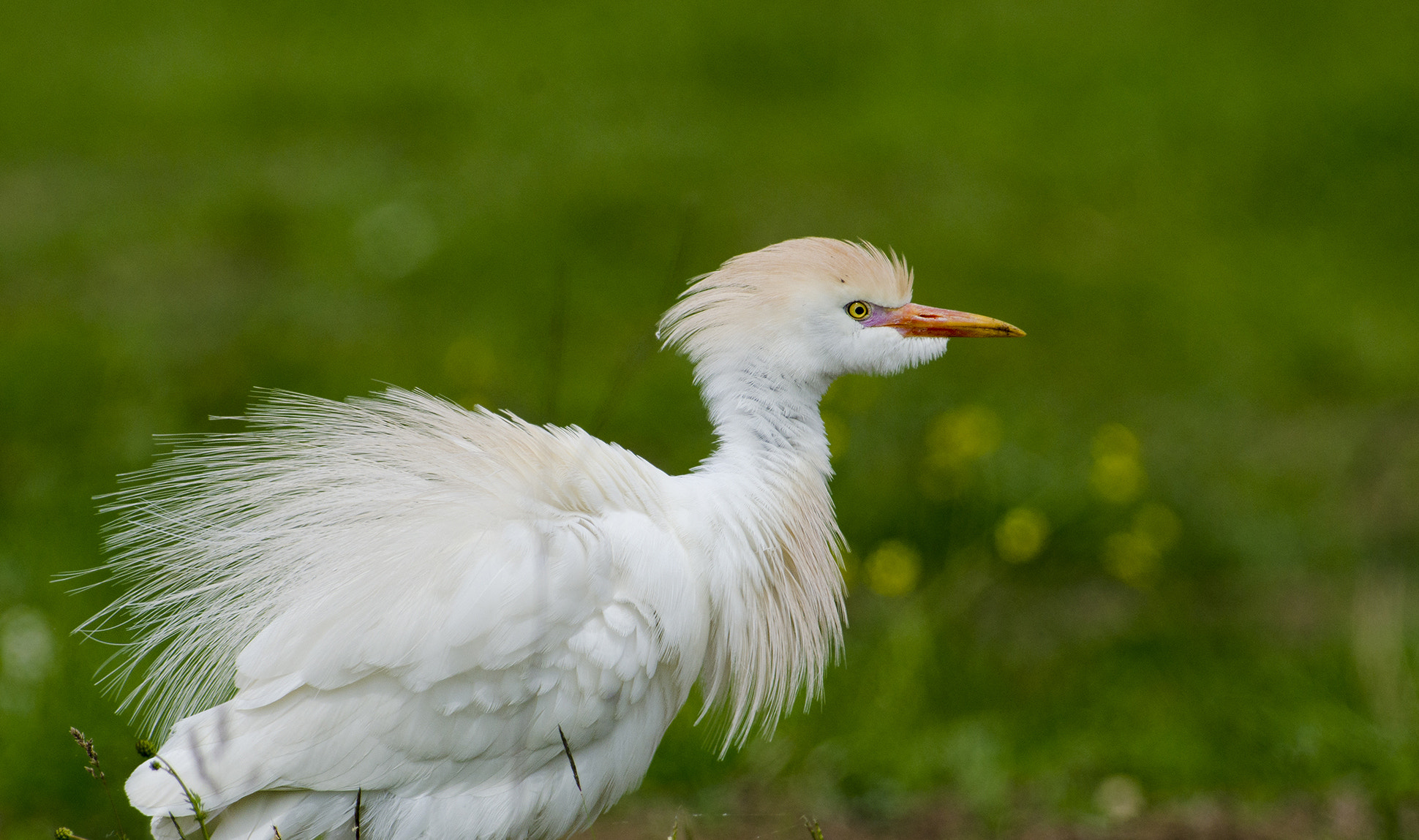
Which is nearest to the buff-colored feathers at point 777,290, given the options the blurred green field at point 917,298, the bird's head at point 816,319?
the bird's head at point 816,319

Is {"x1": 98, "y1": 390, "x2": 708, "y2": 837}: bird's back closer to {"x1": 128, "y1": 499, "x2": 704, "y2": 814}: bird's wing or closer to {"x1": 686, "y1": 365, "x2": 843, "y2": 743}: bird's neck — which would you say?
{"x1": 128, "y1": 499, "x2": 704, "y2": 814}: bird's wing

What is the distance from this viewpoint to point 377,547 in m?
2.81

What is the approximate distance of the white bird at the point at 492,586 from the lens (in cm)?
270

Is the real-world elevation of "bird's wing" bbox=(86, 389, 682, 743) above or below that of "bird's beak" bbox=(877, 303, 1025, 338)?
below

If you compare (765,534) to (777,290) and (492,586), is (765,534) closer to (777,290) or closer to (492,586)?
(777,290)

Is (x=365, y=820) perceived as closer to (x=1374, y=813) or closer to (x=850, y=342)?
(x=850, y=342)

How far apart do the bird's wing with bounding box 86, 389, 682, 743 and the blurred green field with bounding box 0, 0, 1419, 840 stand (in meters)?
0.38

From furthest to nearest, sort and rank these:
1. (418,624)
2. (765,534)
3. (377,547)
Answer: (765,534), (377,547), (418,624)

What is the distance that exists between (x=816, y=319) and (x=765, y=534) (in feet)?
1.75

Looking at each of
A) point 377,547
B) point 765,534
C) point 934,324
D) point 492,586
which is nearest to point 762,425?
point 765,534

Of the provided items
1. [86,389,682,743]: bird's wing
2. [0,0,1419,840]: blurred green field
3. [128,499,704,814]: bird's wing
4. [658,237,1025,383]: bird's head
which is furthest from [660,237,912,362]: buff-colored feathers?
[128,499,704,814]: bird's wing

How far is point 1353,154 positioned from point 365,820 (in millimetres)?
8362

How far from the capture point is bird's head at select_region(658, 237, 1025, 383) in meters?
3.10

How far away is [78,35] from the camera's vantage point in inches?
370
